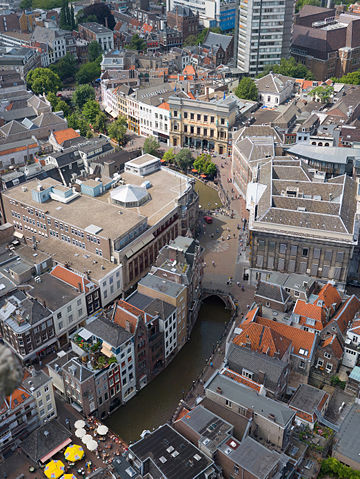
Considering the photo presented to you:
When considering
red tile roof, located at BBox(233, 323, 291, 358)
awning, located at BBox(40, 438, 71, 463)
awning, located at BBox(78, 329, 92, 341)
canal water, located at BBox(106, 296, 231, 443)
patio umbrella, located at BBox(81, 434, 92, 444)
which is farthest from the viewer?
canal water, located at BBox(106, 296, 231, 443)

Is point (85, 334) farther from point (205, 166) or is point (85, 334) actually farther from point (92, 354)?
point (205, 166)

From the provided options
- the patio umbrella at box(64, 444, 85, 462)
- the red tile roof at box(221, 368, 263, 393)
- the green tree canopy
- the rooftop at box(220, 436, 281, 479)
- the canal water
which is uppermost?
the red tile roof at box(221, 368, 263, 393)

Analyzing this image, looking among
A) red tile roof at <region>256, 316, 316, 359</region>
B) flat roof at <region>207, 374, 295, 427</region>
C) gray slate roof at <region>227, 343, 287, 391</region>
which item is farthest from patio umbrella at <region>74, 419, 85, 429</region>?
red tile roof at <region>256, 316, 316, 359</region>

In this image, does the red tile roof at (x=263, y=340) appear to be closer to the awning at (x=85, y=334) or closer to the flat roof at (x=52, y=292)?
the awning at (x=85, y=334)

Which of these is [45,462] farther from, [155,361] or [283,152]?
[283,152]

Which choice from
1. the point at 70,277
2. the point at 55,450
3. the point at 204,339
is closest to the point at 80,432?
the point at 55,450

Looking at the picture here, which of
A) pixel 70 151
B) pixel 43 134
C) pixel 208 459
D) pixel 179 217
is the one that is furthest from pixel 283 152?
pixel 208 459

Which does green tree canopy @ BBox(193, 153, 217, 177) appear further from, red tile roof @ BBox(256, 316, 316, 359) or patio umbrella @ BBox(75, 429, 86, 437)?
patio umbrella @ BBox(75, 429, 86, 437)
